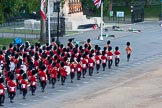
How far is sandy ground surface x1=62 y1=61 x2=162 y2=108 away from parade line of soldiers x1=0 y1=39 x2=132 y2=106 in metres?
2.69

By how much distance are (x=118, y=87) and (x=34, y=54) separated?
6.58m

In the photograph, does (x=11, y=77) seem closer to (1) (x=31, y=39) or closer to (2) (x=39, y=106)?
(2) (x=39, y=106)

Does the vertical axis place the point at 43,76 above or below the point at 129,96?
above

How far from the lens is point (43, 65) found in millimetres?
33812

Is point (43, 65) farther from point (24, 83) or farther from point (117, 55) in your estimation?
point (117, 55)

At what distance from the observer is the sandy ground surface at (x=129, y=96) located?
98.2 ft

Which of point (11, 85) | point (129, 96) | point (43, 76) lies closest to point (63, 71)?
point (43, 76)

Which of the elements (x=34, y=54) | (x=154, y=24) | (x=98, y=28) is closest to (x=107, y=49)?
(x=34, y=54)

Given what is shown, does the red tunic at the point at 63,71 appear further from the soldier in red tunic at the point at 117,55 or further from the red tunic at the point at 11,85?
the soldier in red tunic at the point at 117,55

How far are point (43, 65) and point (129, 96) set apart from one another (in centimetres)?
512

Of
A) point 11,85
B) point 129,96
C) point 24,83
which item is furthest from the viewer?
point 129,96

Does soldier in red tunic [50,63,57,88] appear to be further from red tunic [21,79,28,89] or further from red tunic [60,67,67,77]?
red tunic [21,79,28,89]

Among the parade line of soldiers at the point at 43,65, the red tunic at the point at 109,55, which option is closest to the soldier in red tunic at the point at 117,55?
the parade line of soldiers at the point at 43,65

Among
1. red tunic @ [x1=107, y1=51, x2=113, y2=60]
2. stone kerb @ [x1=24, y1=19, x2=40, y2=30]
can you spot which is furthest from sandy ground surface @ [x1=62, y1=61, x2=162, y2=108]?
stone kerb @ [x1=24, y1=19, x2=40, y2=30]
